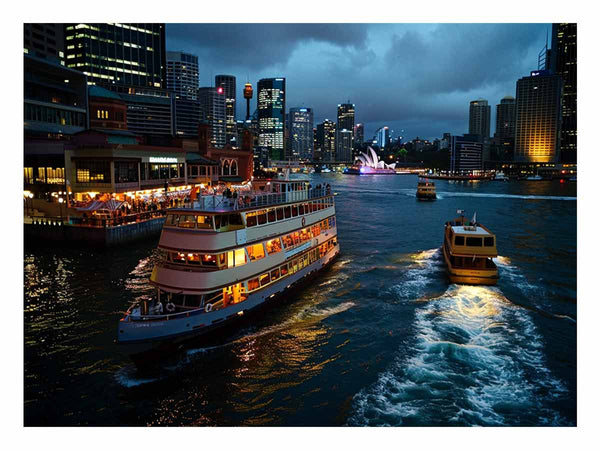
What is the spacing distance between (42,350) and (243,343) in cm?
957

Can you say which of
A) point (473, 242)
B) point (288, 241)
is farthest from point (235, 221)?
point (473, 242)

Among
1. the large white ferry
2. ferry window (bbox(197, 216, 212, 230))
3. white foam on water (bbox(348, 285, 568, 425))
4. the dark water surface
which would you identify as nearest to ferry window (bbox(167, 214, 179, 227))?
the large white ferry

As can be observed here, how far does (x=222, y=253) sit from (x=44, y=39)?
138572 millimetres

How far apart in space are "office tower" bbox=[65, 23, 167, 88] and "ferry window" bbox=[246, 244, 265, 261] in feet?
544

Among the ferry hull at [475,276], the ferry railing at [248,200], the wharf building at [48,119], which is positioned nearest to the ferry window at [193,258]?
the ferry railing at [248,200]

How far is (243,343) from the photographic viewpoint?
20.6 meters

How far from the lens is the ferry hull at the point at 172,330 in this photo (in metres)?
18.1

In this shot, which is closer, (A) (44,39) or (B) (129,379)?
(B) (129,379)

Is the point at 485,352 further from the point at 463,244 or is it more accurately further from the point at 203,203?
the point at 203,203

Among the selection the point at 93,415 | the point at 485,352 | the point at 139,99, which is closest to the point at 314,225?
the point at 485,352

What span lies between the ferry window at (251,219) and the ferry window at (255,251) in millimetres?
1221

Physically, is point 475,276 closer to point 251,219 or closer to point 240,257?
point 251,219

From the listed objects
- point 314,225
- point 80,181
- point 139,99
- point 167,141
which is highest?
point 139,99

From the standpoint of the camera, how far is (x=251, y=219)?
77.6ft
